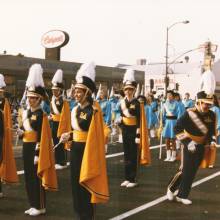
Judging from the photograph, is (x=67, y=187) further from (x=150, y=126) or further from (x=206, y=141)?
(x=150, y=126)

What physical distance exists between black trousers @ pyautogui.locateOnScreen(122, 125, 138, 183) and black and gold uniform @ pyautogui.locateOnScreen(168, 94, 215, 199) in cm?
162

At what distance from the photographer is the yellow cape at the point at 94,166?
16.6 feet

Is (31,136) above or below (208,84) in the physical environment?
below

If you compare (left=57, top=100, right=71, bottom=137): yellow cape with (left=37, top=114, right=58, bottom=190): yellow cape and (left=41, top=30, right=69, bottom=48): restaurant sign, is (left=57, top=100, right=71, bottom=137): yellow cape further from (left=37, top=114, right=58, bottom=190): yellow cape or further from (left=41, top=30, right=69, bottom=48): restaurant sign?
(left=41, top=30, right=69, bottom=48): restaurant sign

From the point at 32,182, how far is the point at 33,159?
345mm

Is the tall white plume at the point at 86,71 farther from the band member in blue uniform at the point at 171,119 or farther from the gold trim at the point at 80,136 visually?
the band member in blue uniform at the point at 171,119

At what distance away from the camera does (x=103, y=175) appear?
5.22m

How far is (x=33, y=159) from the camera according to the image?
5.92 m

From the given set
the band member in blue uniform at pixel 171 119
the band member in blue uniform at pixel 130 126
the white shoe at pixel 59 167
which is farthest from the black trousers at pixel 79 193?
the band member in blue uniform at pixel 171 119

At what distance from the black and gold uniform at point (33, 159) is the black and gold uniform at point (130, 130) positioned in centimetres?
252

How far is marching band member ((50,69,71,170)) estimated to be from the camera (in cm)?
973

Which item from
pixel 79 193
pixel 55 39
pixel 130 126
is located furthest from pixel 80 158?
pixel 55 39

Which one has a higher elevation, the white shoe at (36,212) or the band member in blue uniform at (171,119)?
the band member in blue uniform at (171,119)

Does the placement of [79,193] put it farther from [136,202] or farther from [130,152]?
[130,152]
